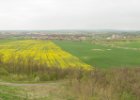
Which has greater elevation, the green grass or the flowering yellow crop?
the flowering yellow crop

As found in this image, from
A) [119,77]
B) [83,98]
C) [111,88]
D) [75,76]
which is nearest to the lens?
[83,98]

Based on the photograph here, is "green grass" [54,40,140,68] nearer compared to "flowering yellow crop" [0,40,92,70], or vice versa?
"flowering yellow crop" [0,40,92,70]

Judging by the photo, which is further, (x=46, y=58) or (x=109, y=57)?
(x=109, y=57)

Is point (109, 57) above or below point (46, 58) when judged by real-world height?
below

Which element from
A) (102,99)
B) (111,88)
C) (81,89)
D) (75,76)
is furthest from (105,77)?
(102,99)

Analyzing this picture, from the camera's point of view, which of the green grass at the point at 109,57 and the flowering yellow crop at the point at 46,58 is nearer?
the flowering yellow crop at the point at 46,58

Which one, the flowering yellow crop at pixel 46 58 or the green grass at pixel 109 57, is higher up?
the flowering yellow crop at pixel 46 58

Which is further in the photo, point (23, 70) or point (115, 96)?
point (23, 70)

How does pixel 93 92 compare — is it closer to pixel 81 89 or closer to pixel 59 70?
pixel 81 89

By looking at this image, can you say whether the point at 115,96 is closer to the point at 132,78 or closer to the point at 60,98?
the point at 60,98

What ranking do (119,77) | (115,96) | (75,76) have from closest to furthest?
1. (115,96)
2. (119,77)
3. (75,76)
